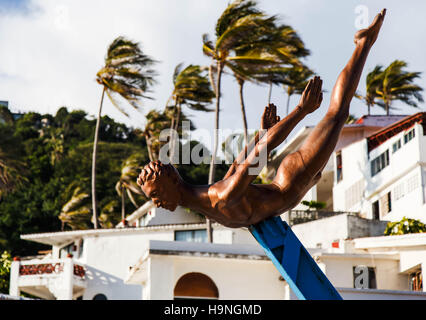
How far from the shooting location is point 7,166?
39.5 meters

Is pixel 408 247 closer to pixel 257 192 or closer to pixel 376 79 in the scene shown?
pixel 257 192

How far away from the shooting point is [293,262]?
657 cm

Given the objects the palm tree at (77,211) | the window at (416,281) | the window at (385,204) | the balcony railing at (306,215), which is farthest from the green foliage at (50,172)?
the window at (416,281)

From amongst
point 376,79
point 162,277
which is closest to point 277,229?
point 162,277

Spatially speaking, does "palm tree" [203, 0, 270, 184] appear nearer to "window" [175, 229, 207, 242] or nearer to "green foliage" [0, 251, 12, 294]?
"window" [175, 229, 207, 242]

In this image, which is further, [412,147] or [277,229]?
[412,147]

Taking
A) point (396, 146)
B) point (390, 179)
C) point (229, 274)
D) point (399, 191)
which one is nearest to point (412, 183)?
point (399, 191)

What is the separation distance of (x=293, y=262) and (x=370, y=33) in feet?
8.44

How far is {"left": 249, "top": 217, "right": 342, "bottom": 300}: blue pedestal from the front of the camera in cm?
648

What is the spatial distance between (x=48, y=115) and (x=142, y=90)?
3837 cm

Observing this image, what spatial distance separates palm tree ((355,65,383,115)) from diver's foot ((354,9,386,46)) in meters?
37.7

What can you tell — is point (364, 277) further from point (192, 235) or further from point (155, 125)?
point (155, 125)

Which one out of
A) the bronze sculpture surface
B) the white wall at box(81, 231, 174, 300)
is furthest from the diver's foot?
the white wall at box(81, 231, 174, 300)

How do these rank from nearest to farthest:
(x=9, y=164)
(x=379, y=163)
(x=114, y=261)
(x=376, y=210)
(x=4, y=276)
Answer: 1. (x=379, y=163)
2. (x=376, y=210)
3. (x=114, y=261)
4. (x=4, y=276)
5. (x=9, y=164)
